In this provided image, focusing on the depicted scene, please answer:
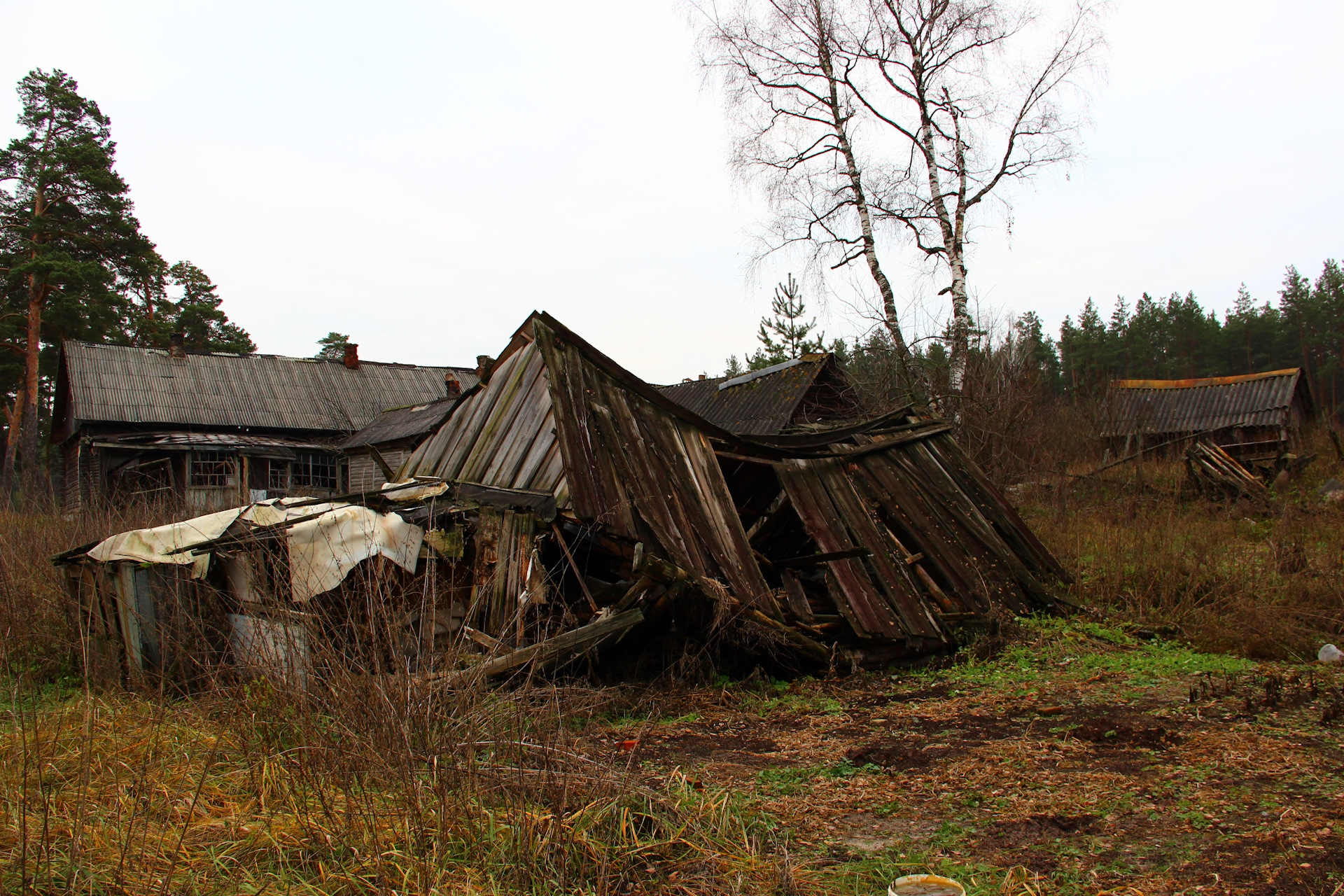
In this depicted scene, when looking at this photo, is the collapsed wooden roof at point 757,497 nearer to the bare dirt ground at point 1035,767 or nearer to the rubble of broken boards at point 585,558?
the rubble of broken boards at point 585,558

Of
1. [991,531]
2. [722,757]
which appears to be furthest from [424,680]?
[991,531]

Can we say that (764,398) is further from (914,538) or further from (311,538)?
(311,538)

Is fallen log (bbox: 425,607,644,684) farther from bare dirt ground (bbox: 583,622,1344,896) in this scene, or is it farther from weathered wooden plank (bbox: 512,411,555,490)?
weathered wooden plank (bbox: 512,411,555,490)

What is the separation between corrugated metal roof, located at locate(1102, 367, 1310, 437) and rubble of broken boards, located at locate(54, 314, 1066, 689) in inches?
831

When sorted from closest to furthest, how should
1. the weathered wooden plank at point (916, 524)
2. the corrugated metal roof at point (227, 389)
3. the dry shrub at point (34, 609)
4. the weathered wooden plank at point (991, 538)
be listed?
the dry shrub at point (34, 609)
the weathered wooden plank at point (916, 524)
the weathered wooden plank at point (991, 538)
the corrugated metal roof at point (227, 389)

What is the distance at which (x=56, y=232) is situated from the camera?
28344 millimetres

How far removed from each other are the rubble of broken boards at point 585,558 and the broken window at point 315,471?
20.2 metres

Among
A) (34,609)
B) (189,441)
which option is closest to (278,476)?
(189,441)

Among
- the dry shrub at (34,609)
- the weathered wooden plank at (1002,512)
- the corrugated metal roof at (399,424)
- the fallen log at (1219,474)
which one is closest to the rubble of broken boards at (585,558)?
the dry shrub at (34,609)

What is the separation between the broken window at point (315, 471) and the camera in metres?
26.7

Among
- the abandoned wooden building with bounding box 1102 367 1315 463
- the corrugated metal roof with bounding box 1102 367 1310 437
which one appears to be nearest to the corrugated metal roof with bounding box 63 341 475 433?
the abandoned wooden building with bounding box 1102 367 1315 463

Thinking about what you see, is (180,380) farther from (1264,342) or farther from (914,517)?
(1264,342)

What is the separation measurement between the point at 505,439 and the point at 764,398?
14.2 m

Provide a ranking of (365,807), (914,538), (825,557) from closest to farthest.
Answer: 1. (365,807)
2. (825,557)
3. (914,538)
